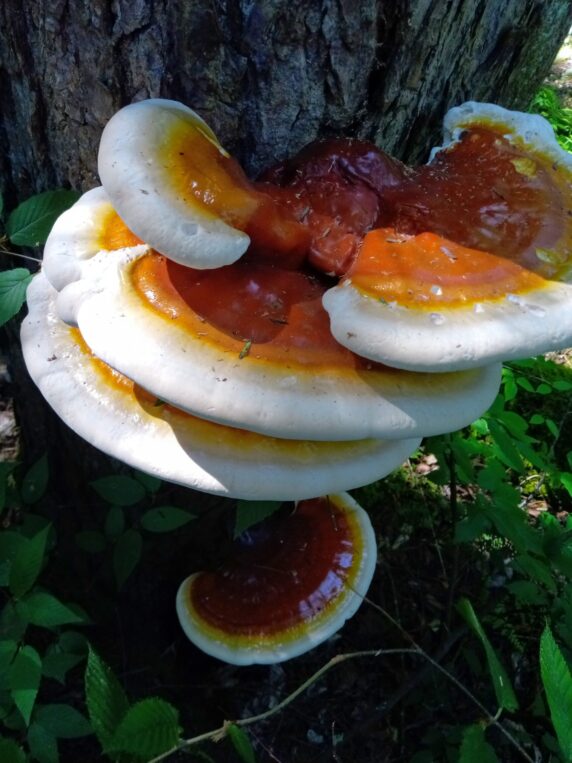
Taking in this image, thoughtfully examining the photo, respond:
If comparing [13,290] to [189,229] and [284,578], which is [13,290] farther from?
[284,578]

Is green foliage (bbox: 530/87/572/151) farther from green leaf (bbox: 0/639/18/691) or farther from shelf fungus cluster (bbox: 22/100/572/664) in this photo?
green leaf (bbox: 0/639/18/691)

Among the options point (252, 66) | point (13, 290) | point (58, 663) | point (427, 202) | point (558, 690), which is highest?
point (252, 66)

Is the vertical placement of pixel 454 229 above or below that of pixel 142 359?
above

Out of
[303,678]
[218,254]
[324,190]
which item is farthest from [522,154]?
[303,678]

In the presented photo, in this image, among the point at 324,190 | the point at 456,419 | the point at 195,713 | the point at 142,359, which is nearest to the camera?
the point at 142,359

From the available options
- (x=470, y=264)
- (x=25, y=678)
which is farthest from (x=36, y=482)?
(x=470, y=264)

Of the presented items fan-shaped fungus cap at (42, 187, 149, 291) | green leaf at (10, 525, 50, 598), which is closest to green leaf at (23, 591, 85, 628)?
green leaf at (10, 525, 50, 598)

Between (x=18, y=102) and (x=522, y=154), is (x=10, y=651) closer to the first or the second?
(x=18, y=102)
